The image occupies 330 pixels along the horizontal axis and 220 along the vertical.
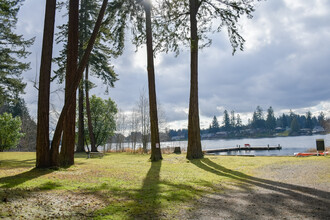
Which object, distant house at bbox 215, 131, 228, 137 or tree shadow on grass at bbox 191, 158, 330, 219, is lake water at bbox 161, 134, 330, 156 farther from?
distant house at bbox 215, 131, 228, 137

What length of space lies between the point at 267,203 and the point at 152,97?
10.5 meters

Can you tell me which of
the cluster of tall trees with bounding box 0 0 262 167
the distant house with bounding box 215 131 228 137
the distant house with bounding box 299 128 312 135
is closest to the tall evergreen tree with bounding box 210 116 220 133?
the distant house with bounding box 215 131 228 137

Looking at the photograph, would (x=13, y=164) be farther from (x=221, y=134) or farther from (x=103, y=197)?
(x=221, y=134)

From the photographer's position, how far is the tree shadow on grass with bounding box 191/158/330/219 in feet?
14.7

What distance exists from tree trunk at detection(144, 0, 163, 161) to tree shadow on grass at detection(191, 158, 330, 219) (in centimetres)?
812

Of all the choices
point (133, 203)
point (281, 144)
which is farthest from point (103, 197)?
point (281, 144)

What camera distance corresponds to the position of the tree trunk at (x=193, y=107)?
50.0 feet

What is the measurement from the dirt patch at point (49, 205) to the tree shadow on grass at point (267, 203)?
6.31 feet

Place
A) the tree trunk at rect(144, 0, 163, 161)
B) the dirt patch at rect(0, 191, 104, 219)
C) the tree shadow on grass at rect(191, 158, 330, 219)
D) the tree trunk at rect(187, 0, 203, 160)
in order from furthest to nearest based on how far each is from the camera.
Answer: the tree trunk at rect(187, 0, 203, 160), the tree trunk at rect(144, 0, 163, 161), the tree shadow on grass at rect(191, 158, 330, 219), the dirt patch at rect(0, 191, 104, 219)

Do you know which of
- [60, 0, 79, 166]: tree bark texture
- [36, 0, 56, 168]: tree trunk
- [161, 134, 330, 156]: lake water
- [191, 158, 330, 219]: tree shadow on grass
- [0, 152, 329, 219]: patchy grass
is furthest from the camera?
[161, 134, 330, 156]: lake water

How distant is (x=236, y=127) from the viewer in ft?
402

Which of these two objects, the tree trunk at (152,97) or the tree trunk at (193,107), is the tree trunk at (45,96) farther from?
the tree trunk at (193,107)

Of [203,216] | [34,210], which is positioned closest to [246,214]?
[203,216]

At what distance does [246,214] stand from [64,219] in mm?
3069
